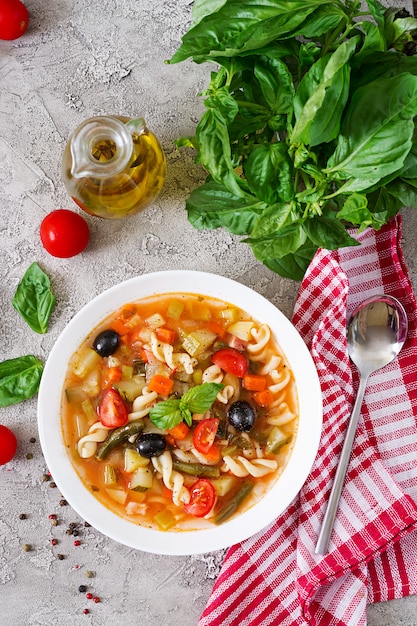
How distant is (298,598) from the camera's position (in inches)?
135

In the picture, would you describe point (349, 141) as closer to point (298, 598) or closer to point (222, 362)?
point (222, 362)

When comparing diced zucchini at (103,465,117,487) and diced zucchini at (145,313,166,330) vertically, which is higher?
diced zucchini at (145,313,166,330)

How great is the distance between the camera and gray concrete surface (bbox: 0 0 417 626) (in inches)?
141

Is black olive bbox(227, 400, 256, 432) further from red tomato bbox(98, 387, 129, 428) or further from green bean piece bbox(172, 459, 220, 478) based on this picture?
red tomato bbox(98, 387, 129, 428)

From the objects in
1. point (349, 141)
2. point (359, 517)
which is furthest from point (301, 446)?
point (349, 141)

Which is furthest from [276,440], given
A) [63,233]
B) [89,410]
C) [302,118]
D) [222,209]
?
[302,118]

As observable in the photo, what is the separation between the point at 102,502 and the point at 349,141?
193 cm

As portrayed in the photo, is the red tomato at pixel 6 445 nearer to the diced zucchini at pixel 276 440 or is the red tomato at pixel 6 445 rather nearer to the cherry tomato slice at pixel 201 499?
the cherry tomato slice at pixel 201 499

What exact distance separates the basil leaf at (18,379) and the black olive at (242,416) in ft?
3.25

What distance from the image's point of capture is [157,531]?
10.9ft

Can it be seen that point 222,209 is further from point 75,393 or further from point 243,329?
point 75,393

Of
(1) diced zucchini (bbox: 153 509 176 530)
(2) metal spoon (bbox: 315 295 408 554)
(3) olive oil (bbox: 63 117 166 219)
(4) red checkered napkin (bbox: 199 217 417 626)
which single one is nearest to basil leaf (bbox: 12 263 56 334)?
(3) olive oil (bbox: 63 117 166 219)

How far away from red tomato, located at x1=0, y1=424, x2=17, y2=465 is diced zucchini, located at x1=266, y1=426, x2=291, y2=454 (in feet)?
4.09

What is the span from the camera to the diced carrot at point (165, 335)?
11.0 feet
